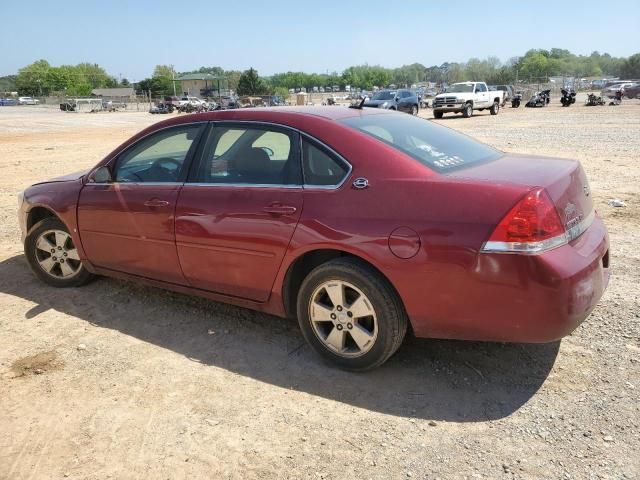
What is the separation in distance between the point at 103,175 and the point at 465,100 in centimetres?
3227

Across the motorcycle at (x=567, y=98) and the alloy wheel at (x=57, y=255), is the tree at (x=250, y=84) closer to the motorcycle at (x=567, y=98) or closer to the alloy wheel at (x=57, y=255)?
the motorcycle at (x=567, y=98)

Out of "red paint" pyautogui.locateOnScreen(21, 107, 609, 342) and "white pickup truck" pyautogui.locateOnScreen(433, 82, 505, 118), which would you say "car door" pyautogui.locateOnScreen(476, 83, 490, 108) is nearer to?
"white pickup truck" pyautogui.locateOnScreen(433, 82, 505, 118)

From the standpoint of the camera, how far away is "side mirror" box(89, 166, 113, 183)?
14.8 feet

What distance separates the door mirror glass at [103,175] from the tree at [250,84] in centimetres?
9359

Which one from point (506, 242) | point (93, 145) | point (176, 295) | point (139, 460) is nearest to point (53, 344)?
point (176, 295)

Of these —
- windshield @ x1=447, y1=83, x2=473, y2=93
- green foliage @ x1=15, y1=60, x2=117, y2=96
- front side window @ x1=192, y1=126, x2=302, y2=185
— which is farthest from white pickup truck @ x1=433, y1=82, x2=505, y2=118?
green foliage @ x1=15, y1=60, x2=117, y2=96

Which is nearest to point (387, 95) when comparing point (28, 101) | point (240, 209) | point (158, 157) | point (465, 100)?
point (465, 100)

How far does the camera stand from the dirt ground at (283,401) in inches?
105

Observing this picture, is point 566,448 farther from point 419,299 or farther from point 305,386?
point 305,386

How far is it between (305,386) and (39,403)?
5.20 ft

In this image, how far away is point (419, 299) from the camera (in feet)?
10.1

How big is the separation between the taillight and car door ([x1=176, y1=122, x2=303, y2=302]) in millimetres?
1216

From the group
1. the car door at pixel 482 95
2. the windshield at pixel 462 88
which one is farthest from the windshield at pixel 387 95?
the car door at pixel 482 95

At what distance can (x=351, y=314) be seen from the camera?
3.33m
